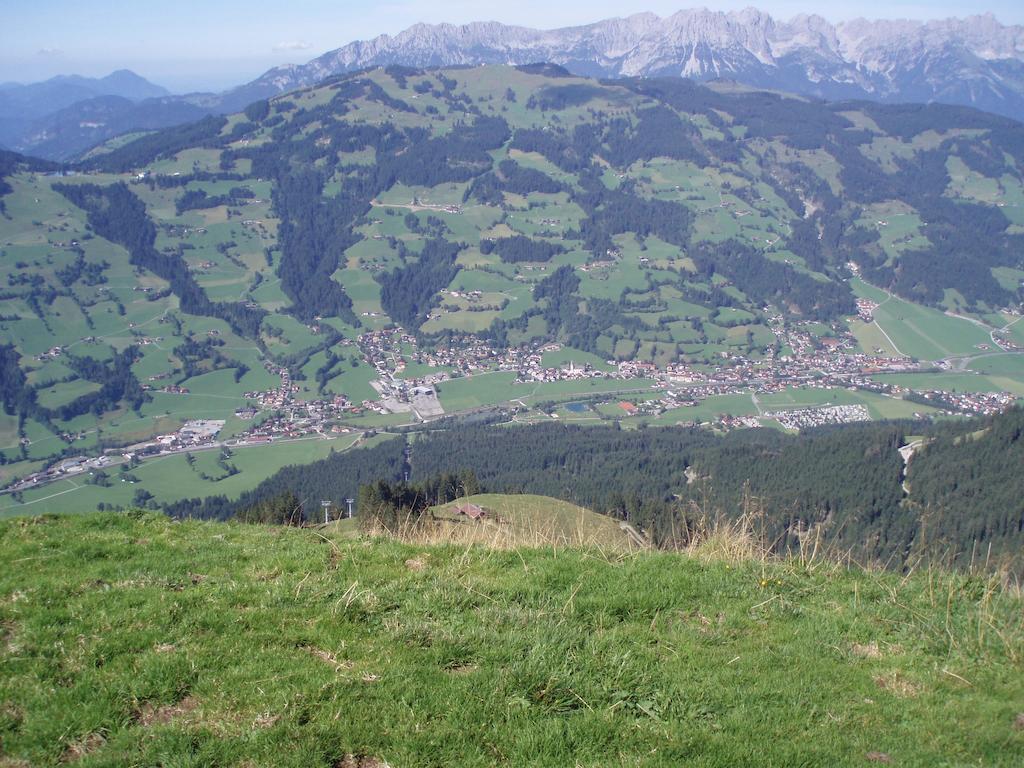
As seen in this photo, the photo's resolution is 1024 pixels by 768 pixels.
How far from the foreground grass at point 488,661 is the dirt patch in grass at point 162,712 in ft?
0.05

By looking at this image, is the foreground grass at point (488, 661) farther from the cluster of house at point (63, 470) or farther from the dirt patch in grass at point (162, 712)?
the cluster of house at point (63, 470)

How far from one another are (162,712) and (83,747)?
467 mm

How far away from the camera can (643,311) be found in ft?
354

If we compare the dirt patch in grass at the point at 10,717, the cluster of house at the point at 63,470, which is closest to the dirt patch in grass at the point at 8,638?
the dirt patch in grass at the point at 10,717

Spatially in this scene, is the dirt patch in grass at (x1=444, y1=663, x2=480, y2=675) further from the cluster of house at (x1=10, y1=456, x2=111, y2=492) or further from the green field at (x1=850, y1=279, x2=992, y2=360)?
the green field at (x1=850, y1=279, x2=992, y2=360)

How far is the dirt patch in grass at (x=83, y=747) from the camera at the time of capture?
415cm

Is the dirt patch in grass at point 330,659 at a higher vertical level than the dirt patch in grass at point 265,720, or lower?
lower

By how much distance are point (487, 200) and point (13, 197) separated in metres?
83.8

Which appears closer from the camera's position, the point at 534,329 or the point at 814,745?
the point at 814,745

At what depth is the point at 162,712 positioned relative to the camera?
4.57 meters

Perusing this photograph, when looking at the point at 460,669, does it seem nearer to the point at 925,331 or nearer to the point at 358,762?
the point at 358,762

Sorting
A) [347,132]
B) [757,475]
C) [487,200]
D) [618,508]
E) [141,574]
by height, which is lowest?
[757,475]

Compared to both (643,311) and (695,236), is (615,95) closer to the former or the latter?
(695,236)

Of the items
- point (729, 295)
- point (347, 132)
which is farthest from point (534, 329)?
point (347, 132)
